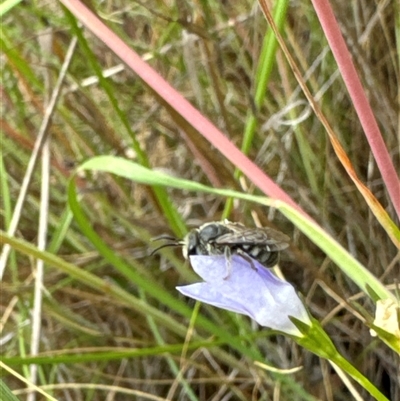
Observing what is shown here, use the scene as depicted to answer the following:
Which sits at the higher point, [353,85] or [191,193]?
[353,85]

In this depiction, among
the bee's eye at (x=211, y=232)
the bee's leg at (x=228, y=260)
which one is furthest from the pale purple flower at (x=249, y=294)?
the bee's eye at (x=211, y=232)

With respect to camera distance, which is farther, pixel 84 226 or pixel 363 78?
pixel 363 78

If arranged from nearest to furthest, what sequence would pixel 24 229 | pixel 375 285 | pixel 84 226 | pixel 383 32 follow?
1. pixel 375 285
2. pixel 84 226
3. pixel 383 32
4. pixel 24 229

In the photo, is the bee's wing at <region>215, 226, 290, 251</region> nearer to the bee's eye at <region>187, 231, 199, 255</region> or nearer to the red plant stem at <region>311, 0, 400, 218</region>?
the bee's eye at <region>187, 231, 199, 255</region>

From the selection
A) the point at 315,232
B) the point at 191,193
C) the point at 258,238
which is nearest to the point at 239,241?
the point at 258,238

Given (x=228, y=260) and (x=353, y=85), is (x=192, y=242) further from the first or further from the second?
(x=353, y=85)

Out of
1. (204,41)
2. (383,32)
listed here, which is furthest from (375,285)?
(383,32)

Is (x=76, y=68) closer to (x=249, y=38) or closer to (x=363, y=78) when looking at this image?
(x=249, y=38)

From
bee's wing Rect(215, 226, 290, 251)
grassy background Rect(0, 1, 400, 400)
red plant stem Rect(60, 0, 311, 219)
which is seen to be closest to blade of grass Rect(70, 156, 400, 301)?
red plant stem Rect(60, 0, 311, 219)
